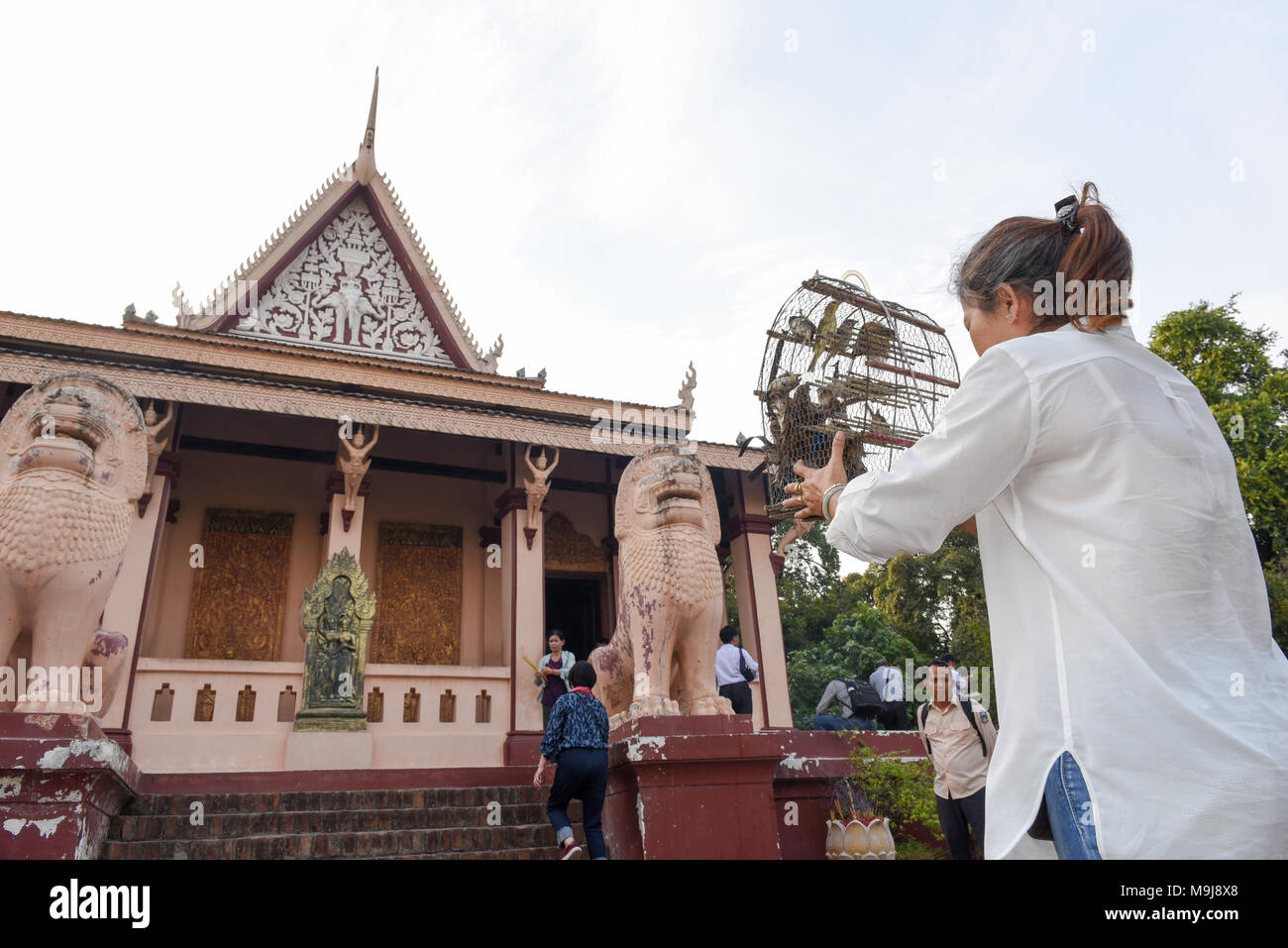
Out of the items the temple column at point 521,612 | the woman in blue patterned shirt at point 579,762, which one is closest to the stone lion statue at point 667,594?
the woman in blue patterned shirt at point 579,762

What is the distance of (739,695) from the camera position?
608cm

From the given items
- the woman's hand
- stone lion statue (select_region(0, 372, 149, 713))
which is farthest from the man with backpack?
the woman's hand

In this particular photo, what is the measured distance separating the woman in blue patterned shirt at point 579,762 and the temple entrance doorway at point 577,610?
5902mm

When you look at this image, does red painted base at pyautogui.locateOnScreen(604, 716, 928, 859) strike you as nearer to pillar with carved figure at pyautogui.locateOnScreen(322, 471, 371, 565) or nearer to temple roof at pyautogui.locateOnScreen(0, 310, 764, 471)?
temple roof at pyautogui.locateOnScreen(0, 310, 764, 471)

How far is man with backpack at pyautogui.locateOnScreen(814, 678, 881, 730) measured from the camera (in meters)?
5.68

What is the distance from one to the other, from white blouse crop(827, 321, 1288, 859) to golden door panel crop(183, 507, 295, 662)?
28.8ft

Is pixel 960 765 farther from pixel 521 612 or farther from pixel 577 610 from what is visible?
pixel 577 610

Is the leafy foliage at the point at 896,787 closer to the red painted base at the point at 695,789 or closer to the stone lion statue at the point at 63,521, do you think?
the red painted base at the point at 695,789

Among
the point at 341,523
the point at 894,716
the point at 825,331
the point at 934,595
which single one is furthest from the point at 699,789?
the point at 934,595

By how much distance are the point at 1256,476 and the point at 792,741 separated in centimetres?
1302

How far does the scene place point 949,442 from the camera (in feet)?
3.63

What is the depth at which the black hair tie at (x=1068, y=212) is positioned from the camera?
1.22m
